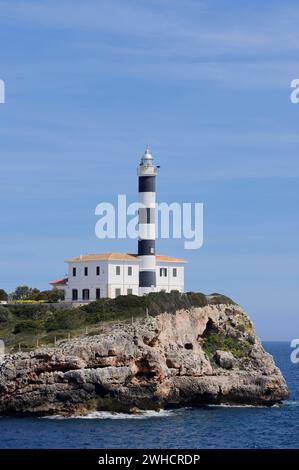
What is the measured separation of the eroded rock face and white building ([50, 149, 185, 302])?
6.03 m

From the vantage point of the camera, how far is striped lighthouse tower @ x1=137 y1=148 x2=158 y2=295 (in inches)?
2490

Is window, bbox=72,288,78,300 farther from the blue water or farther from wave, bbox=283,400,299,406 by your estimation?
the blue water

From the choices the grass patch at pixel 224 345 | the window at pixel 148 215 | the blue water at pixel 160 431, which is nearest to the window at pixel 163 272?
the window at pixel 148 215

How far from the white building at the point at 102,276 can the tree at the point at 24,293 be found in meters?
10.5

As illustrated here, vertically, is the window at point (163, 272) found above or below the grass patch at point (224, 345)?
above

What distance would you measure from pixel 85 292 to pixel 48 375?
1799 cm

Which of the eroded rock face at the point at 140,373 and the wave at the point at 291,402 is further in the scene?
the wave at the point at 291,402

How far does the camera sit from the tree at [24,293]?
79287 millimetres

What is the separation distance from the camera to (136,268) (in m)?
66.8

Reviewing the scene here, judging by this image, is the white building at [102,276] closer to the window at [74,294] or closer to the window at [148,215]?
the window at [74,294]

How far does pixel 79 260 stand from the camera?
67875 millimetres

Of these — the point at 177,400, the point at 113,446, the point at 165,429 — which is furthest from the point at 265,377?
the point at 113,446
